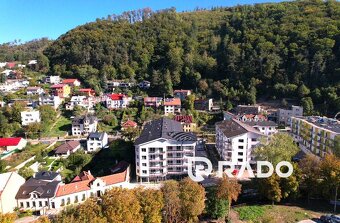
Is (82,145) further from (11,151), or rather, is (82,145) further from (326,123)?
(326,123)

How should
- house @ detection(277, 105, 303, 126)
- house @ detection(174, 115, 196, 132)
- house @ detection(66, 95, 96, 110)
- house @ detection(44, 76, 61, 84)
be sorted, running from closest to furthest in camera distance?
house @ detection(174, 115, 196, 132) < house @ detection(277, 105, 303, 126) < house @ detection(66, 95, 96, 110) < house @ detection(44, 76, 61, 84)

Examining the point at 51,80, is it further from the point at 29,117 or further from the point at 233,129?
the point at 233,129

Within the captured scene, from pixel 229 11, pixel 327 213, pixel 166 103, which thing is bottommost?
pixel 327 213

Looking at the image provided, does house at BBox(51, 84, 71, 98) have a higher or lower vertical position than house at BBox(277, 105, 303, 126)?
higher

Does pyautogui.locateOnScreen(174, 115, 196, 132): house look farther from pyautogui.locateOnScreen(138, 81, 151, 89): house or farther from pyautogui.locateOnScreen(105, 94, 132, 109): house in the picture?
pyautogui.locateOnScreen(138, 81, 151, 89): house

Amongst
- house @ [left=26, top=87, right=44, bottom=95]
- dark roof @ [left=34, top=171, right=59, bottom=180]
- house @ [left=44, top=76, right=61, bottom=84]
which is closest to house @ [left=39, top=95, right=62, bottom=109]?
house @ [left=26, top=87, right=44, bottom=95]

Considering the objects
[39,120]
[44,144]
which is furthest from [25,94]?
[44,144]

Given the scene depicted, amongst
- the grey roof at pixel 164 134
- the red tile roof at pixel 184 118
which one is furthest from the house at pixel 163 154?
the red tile roof at pixel 184 118
